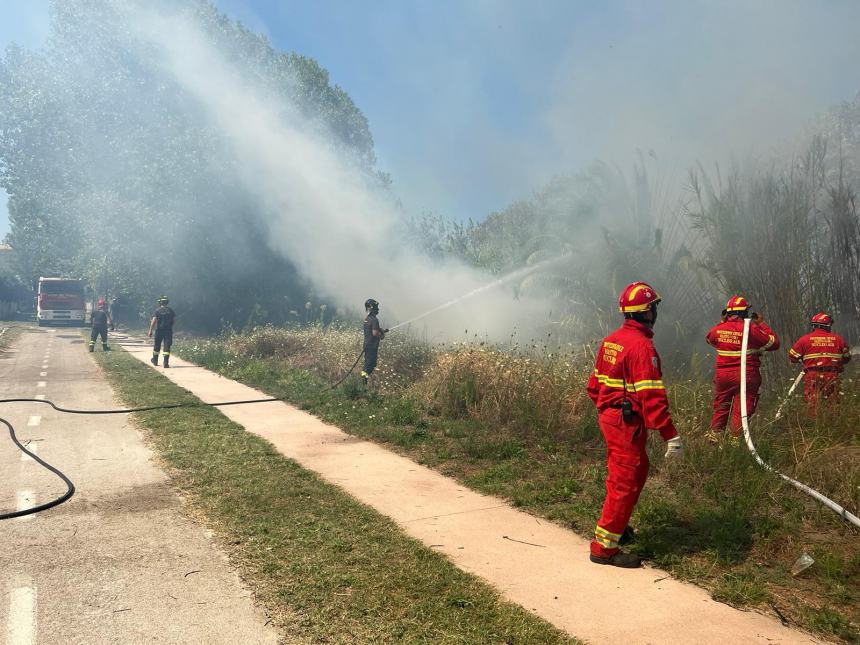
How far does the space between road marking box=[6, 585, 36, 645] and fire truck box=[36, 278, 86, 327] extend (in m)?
36.0

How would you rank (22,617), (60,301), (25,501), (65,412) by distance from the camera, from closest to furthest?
(22,617), (25,501), (65,412), (60,301)

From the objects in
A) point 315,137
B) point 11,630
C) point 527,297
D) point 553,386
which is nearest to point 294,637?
point 11,630

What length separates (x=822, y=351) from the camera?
7145mm

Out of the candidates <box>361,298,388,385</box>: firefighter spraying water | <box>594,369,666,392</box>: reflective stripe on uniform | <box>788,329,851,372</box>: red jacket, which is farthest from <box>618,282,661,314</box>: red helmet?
<box>361,298,388,385</box>: firefighter spraying water

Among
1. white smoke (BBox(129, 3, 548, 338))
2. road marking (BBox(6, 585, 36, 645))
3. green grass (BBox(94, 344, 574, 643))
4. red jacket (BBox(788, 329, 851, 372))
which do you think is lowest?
road marking (BBox(6, 585, 36, 645))

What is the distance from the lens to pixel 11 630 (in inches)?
132

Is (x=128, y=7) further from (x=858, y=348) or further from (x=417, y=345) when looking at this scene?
(x=858, y=348)

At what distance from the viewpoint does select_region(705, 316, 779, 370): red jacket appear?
700 cm

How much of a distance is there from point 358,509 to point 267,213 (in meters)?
18.6

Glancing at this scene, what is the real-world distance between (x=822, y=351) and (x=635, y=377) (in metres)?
4.07

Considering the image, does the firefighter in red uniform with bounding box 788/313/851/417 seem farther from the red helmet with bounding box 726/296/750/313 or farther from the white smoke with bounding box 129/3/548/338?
the white smoke with bounding box 129/3/548/338

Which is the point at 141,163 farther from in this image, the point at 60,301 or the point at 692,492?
the point at 692,492

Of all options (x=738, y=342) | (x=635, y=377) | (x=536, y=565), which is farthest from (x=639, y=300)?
(x=738, y=342)

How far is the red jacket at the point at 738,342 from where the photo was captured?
700 cm
